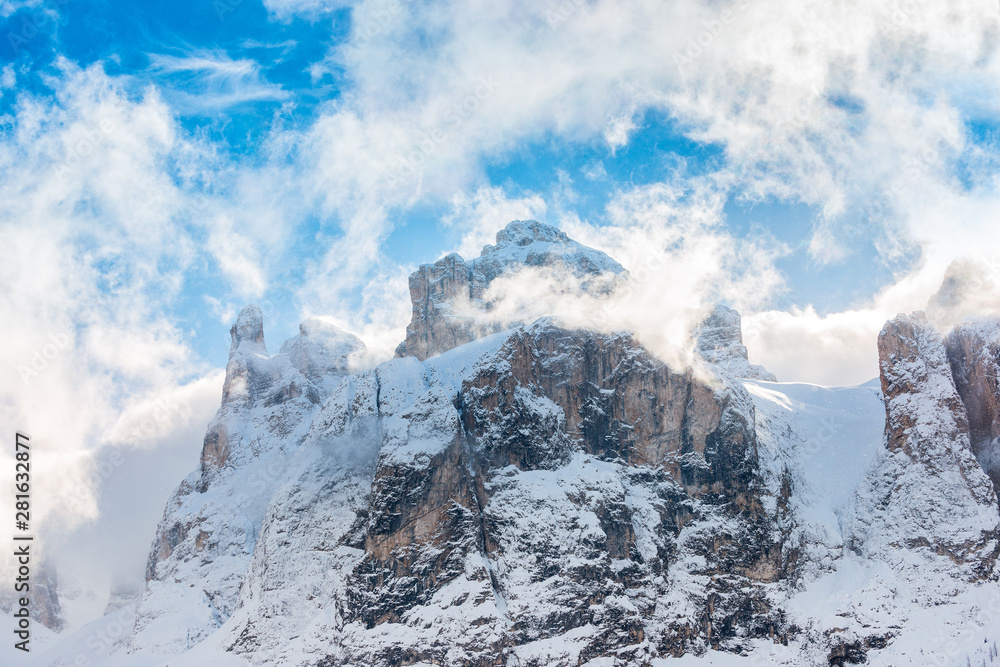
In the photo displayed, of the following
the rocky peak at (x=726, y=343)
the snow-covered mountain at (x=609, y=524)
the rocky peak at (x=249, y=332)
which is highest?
the rocky peak at (x=249, y=332)

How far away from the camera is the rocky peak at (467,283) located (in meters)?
176

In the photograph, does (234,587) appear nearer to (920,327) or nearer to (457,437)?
(457,437)

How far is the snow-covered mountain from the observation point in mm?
106875

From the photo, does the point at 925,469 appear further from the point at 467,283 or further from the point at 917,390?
the point at 467,283

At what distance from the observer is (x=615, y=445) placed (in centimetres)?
12644

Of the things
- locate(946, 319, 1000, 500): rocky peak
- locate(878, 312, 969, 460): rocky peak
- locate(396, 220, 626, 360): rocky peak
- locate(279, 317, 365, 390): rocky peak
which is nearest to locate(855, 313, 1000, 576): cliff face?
locate(878, 312, 969, 460): rocky peak

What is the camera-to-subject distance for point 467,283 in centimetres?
18288

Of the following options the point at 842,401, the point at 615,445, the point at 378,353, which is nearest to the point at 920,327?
the point at 842,401

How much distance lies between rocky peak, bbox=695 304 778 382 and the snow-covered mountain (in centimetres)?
3738

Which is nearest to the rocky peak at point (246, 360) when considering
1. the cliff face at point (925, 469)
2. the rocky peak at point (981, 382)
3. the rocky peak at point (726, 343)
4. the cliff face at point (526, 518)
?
the cliff face at point (526, 518)

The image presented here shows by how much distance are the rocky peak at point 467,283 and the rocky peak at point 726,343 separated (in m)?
25.1

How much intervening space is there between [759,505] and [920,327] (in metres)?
38.4

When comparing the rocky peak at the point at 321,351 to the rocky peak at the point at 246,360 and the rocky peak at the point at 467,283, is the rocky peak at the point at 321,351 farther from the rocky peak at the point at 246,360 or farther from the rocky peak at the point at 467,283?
the rocky peak at the point at 467,283

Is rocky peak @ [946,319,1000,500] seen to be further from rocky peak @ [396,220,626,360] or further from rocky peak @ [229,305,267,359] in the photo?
rocky peak @ [229,305,267,359]
